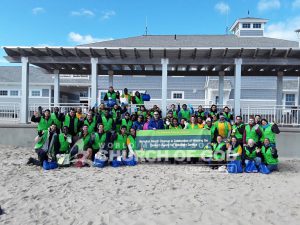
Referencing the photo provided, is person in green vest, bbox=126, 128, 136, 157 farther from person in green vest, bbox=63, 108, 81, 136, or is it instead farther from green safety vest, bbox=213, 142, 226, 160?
green safety vest, bbox=213, 142, 226, 160

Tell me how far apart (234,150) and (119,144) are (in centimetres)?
340

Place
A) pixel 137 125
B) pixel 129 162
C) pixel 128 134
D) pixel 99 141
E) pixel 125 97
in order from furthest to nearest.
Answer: pixel 125 97 < pixel 137 125 < pixel 128 134 < pixel 99 141 < pixel 129 162

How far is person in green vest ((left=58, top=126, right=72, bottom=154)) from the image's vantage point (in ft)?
29.2

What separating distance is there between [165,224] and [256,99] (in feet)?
66.1

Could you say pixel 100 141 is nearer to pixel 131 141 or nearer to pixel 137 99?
Result: pixel 131 141

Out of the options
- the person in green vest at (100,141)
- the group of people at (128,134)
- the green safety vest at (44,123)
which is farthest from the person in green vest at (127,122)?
the green safety vest at (44,123)

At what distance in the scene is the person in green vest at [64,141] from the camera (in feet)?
29.2

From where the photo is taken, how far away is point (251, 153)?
854cm

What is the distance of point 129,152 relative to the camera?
9.30 meters

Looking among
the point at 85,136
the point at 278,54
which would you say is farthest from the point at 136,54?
the point at 278,54

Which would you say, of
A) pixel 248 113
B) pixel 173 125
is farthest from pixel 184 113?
pixel 248 113

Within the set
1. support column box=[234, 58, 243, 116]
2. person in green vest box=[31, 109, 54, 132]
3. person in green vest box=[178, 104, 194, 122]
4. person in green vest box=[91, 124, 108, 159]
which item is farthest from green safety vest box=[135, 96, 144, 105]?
support column box=[234, 58, 243, 116]

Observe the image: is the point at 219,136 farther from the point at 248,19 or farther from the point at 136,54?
the point at 248,19

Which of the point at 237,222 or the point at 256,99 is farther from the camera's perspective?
the point at 256,99
